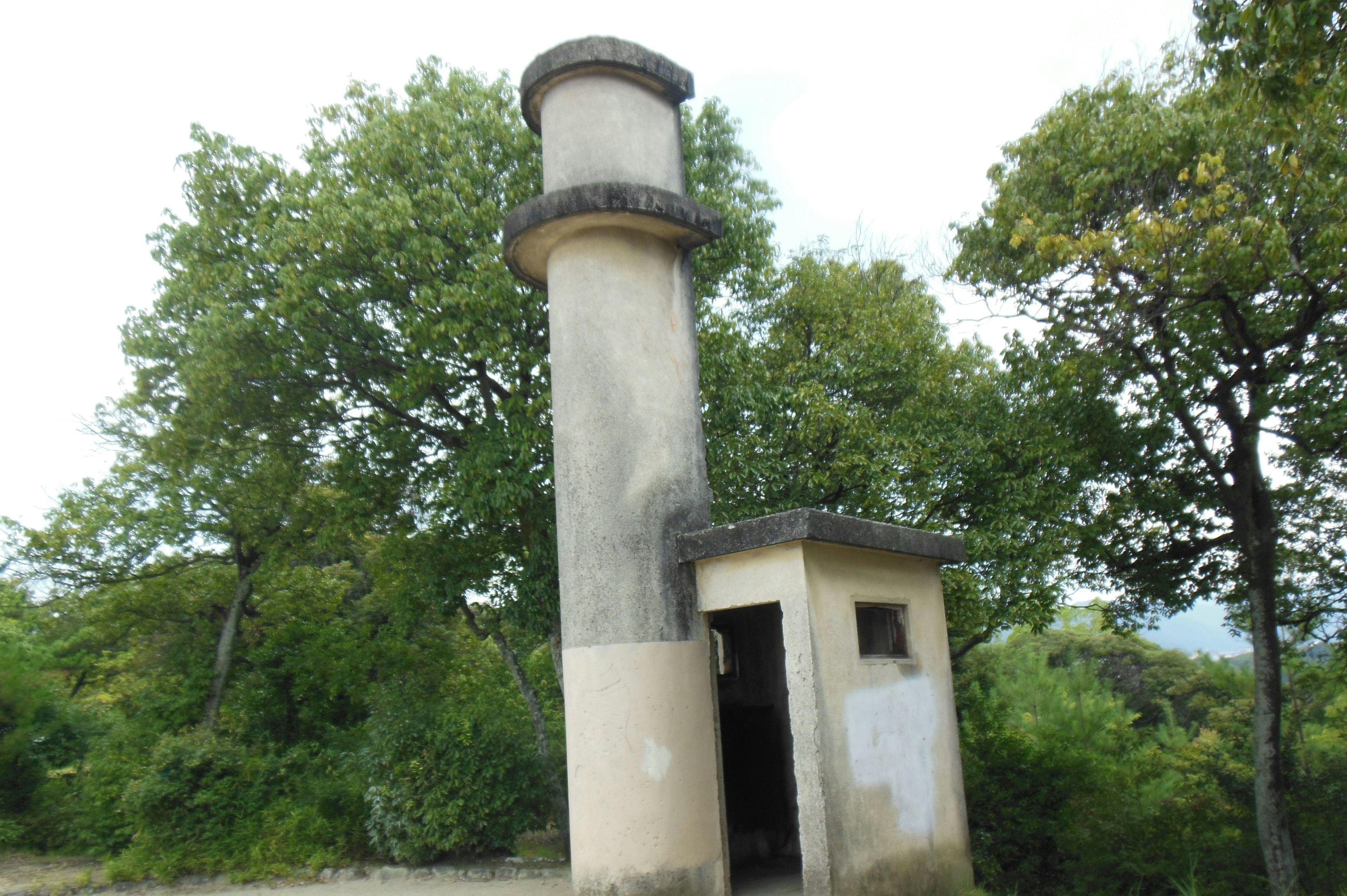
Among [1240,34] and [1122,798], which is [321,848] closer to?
[1122,798]

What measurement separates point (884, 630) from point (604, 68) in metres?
5.61

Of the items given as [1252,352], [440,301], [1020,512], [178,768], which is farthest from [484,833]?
[1252,352]

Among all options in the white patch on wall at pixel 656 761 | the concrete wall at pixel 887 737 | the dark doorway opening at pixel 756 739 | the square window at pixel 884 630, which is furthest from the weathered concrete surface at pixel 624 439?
the dark doorway opening at pixel 756 739

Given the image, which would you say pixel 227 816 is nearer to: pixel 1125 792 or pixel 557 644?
pixel 557 644

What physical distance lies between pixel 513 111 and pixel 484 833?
9420mm

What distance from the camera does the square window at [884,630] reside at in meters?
7.88

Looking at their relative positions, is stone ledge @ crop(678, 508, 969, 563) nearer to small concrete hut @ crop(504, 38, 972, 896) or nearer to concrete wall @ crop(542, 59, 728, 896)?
small concrete hut @ crop(504, 38, 972, 896)

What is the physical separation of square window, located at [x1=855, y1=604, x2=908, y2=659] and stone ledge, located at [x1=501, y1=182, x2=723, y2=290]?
141 inches

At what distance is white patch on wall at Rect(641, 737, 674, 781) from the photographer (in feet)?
23.8

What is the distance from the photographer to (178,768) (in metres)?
13.1

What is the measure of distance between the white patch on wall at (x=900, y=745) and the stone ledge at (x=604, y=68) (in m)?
5.81

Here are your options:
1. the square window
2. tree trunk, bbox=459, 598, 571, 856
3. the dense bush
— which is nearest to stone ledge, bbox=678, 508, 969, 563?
the square window

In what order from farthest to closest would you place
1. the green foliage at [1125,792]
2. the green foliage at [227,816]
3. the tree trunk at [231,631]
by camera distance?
the tree trunk at [231,631] < the green foliage at [227,816] < the green foliage at [1125,792]

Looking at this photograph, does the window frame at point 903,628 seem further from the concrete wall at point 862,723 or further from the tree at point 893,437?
the tree at point 893,437
